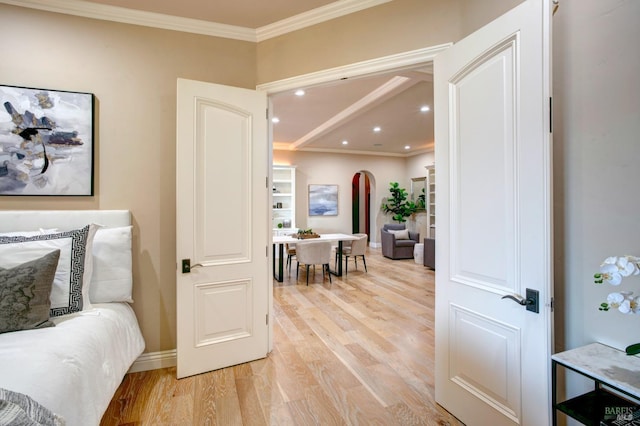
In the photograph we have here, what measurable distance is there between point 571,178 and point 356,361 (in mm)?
2066

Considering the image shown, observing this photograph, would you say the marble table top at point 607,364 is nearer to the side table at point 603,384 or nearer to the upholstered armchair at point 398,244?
the side table at point 603,384

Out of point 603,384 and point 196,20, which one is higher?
point 196,20

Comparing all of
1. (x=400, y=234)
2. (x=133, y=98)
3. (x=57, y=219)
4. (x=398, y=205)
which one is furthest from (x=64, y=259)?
(x=398, y=205)

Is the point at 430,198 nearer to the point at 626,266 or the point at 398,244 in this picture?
the point at 398,244

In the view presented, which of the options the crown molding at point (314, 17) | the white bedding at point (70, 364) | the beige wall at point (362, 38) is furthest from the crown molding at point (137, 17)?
the white bedding at point (70, 364)

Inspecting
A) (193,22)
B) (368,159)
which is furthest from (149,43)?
(368,159)

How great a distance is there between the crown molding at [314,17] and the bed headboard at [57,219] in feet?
6.24

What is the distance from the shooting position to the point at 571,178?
1.49 metres

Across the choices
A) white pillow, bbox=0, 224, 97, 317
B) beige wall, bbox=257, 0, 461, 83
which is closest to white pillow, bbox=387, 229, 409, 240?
beige wall, bbox=257, 0, 461, 83

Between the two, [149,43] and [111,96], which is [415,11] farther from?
[111,96]

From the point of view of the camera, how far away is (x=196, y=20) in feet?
8.48

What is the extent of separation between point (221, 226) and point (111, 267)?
785 millimetres

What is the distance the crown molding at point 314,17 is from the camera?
2363 mm

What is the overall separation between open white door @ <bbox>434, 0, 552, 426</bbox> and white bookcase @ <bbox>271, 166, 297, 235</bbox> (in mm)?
6797
